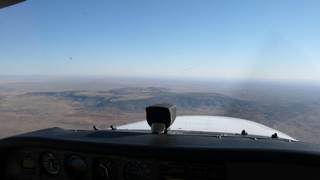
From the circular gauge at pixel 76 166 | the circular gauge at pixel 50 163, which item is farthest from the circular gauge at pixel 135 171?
the circular gauge at pixel 50 163

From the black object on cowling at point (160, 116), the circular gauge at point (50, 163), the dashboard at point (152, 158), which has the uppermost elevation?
the black object on cowling at point (160, 116)

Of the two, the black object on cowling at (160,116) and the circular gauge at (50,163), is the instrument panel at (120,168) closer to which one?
the circular gauge at (50,163)

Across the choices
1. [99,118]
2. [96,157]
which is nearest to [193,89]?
[99,118]

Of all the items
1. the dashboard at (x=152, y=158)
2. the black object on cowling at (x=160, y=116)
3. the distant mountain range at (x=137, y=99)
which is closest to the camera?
the dashboard at (x=152, y=158)

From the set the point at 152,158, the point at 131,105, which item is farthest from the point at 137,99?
the point at 152,158

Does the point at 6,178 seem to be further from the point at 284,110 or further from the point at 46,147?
the point at 284,110

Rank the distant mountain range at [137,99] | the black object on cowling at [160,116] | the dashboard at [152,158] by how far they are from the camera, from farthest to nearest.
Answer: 1. the distant mountain range at [137,99]
2. the black object on cowling at [160,116]
3. the dashboard at [152,158]
